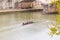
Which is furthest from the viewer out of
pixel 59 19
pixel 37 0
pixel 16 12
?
pixel 37 0

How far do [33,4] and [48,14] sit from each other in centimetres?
191

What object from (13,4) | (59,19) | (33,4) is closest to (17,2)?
(13,4)

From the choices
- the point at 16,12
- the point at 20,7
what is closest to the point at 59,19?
the point at 16,12

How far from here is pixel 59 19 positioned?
1.33ft

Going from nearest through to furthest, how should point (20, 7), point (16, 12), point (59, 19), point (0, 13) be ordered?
1. point (59, 19)
2. point (0, 13)
3. point (16, 12)
4. point (20, 7)

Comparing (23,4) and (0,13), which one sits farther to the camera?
(23,4)

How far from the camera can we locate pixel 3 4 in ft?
28.1

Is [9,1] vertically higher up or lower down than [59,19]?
lower down

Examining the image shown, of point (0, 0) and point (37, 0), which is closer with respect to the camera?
point (0, 0)

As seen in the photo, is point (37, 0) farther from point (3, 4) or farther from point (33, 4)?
point (3, 4)

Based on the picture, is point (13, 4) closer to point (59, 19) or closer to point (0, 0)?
point (0, 0)

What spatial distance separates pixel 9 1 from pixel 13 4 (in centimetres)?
48

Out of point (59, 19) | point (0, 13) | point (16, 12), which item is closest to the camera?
point (59, 19)

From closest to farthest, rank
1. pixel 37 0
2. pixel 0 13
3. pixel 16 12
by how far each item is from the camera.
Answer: pixel 0 13 → pixel 16 12 → pixel 37 0
